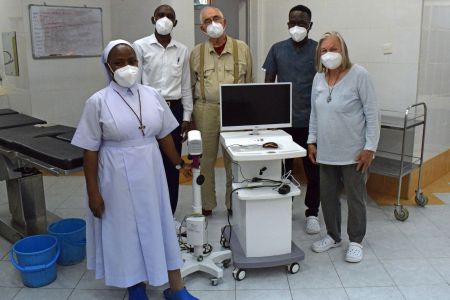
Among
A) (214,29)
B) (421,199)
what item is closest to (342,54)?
(214,29)

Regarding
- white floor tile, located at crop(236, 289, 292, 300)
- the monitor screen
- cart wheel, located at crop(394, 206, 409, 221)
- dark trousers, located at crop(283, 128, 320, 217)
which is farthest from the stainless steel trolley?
white floor tile, located at crop(236, 289, 292, 300)

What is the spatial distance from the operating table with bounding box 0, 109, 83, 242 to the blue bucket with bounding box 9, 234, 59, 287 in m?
0.40

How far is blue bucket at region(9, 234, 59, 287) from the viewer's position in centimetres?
249

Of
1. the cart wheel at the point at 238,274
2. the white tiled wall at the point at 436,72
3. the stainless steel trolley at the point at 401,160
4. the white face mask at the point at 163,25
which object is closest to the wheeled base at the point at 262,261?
the cart wheel at the point at 238,274

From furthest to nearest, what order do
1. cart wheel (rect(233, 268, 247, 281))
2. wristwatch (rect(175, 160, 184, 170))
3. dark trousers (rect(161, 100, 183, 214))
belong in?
dark trousers (rect(161, 100, 183, 214)), cart wheel (rect(233, 268, 247, 281)), wristwatch (rect(175, 160, 184, 170))

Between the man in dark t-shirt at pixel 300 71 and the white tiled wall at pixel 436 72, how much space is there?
1.18 m

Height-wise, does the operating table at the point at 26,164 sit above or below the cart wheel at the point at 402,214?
above

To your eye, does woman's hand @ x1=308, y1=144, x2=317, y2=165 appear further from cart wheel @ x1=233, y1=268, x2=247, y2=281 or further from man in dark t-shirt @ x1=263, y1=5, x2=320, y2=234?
cart wheel @ x1=233, y1=268, x2=247, y2=281

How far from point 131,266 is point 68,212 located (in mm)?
1709

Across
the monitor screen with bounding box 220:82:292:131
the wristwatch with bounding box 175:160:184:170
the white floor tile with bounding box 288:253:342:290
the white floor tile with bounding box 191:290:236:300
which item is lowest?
the white floor tile with bounding box 191:290:236:300

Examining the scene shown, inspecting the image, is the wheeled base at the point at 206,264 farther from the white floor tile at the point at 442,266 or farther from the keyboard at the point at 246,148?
the white floor tile at the point at 442,266

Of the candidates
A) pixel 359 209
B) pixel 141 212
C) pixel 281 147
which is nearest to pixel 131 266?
pixel 141 212

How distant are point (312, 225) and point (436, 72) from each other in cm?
186

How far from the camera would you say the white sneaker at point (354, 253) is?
9.11 feet
